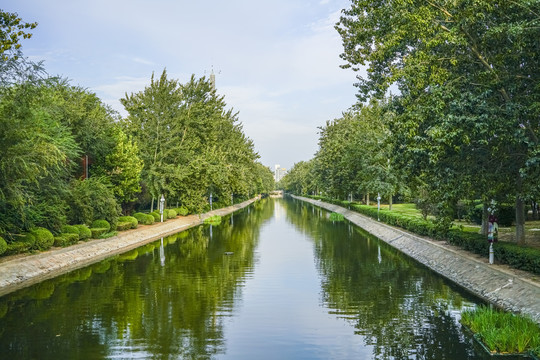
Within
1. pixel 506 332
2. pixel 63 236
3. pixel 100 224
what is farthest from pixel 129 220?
pixel 506 332

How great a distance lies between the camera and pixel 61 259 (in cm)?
2250

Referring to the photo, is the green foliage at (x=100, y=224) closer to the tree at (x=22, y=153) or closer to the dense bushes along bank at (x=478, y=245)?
the tree at (x=22, y=153)

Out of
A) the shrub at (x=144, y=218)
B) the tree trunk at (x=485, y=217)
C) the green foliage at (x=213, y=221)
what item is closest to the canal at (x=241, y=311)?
the tree trunk at (x=485, y=217)

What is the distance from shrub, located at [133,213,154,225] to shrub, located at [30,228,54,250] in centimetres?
1653

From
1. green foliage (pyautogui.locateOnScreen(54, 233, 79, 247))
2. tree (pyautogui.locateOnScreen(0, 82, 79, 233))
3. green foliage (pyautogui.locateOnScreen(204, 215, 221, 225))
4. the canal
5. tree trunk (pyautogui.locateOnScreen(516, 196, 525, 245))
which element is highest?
tree (pyautogui.locateOnScreen(0, 82, 79, 233))

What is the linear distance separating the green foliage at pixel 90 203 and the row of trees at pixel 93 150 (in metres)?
0.07

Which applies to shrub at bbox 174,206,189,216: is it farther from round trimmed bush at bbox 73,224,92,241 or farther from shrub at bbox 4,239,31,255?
shrub at bbox 4,239,31,255

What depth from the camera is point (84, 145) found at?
1404 inches

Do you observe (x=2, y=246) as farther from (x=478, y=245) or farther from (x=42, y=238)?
(x=478, y=245)

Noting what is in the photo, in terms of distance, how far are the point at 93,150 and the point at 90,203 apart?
Result: 8978mm

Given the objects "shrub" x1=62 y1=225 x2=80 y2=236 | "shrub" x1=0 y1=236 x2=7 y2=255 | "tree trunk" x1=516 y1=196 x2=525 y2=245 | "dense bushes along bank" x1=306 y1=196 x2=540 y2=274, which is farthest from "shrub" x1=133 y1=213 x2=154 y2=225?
"tree trunk" x1=516 y1=196 x2=525 y2=245

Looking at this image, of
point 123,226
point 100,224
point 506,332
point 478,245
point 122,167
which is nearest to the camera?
point 506,332

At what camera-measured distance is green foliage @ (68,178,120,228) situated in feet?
94.1

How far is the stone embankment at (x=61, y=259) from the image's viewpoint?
60.8ft
